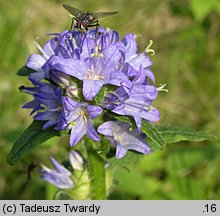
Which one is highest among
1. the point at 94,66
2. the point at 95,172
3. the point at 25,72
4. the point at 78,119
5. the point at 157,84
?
the point at 157,84

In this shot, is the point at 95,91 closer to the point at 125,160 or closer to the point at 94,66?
the point at 94,66

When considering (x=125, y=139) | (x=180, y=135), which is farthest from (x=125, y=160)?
(x=180, y=135)

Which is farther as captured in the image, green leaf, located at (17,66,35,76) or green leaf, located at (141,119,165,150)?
green leaf, located at (17,66,35,76)

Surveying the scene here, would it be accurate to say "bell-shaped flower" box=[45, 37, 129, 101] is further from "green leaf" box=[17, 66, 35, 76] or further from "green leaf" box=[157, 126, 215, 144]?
"green leaf" box=[157, 126, 215, 144]

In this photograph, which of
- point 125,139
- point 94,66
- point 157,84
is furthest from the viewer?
point 157,84

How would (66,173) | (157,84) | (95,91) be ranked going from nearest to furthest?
(95,91) < (66,173) < (157,84)

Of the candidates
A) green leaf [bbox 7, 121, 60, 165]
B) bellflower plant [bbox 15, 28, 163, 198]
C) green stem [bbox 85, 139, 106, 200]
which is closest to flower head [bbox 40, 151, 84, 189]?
green stem [bbox 85, 139, 106, 200]
